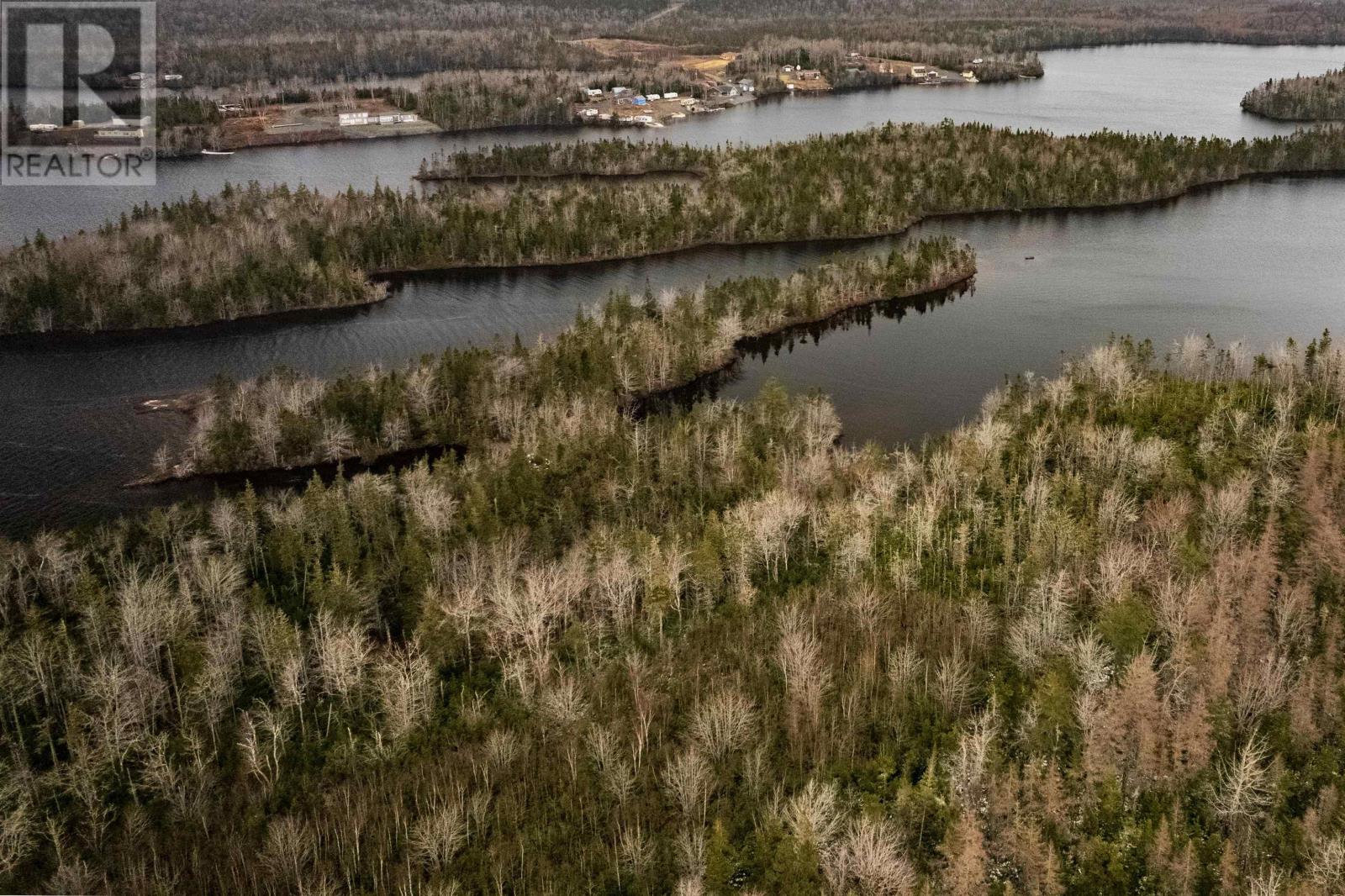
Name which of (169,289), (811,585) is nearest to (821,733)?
(811,585)

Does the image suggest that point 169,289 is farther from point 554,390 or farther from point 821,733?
point 821,733

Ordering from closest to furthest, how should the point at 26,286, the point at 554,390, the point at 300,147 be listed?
the point at 554,390
the point at 26,286
the point at 300,147

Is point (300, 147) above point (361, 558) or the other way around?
above

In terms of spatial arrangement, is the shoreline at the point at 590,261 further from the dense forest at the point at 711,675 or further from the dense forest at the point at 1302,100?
the dense forest at the point at 711,675

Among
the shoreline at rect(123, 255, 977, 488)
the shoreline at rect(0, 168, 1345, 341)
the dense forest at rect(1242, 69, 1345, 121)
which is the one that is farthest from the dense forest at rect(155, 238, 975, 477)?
the dense forest at rect(1242, 69, 1345, 121)

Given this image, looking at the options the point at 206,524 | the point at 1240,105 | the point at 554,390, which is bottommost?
the point at 206,524

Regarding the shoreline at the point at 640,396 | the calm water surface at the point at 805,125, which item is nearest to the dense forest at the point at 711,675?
the shoreline at the point at 640,396

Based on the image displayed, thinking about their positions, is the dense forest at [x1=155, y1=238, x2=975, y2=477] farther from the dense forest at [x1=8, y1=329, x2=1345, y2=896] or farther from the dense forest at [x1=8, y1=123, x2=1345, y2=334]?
the dense forest at [x1=8, y1=123, x2=1345, y2=334]
